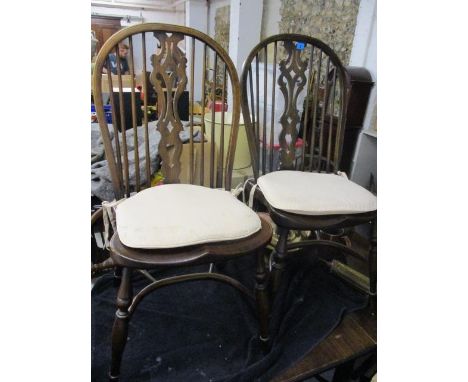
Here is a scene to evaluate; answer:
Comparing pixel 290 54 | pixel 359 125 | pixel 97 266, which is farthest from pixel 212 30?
pixel 97 266

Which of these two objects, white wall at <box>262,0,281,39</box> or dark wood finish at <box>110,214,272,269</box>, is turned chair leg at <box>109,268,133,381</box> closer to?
dark wood finish at <box>110,214,272,269</box>

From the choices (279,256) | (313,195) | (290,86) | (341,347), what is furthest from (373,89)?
(341,347)

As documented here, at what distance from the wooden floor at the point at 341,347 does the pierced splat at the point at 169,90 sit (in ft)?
2.21

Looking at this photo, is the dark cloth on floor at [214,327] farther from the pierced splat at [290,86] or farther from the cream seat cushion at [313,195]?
the pierced splat at [290,86]

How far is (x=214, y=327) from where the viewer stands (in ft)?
3.23

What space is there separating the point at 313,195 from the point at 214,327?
533 mm

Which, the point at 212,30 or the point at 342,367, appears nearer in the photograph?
the point at 342,367

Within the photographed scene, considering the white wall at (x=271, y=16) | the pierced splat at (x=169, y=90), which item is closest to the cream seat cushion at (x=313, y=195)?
the pierced splat at (x=169, y=90)

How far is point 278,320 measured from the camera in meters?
1.01

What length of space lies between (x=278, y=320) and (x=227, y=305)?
19cm

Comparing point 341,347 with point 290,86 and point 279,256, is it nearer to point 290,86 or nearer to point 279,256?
point 279,256
